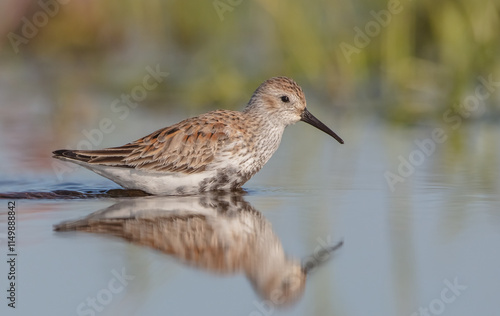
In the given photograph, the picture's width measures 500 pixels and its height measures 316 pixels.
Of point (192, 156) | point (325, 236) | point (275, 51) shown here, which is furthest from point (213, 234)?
point (275, 51)

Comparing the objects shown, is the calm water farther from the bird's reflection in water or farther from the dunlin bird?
the dunlin bird

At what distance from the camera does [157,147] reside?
35.7 feet

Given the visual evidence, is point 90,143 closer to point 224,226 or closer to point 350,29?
point 224,226

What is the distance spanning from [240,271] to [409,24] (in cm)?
994

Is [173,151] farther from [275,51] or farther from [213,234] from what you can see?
[275,51]

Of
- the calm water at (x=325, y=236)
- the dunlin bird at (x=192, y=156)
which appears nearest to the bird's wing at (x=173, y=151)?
the dunlin bird at (x=192, y=156)

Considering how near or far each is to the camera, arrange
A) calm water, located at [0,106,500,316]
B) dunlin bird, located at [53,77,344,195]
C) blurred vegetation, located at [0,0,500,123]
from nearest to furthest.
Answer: calm water, located at [0,106,500,316]
dunlin bird, located at [53,77,344,195]
blurred vegetation, located at [0,0,500,123]

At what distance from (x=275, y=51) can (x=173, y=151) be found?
6.95m

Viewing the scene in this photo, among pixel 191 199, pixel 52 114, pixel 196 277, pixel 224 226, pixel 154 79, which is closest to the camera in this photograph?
pixel 196 277

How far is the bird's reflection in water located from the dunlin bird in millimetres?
338

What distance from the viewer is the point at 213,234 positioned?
27.5 feet

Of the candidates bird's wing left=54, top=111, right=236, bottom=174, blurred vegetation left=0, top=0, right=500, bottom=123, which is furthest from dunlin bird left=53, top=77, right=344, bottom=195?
blurred vegetation left=0, top=0, right=500, bottom=123

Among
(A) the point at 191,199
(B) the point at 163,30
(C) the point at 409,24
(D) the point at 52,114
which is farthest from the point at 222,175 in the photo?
(B) the point at 163,30

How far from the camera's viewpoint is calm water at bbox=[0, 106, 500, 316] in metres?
6.75
